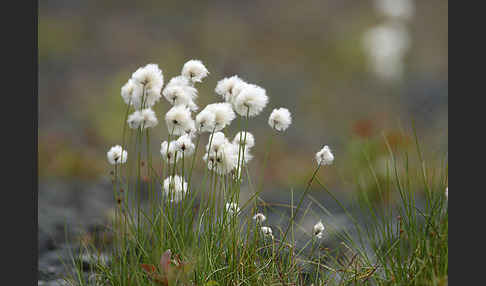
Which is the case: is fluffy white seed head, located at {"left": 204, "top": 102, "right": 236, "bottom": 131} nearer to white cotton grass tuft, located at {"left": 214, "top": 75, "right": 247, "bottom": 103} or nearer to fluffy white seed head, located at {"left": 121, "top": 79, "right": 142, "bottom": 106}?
white cotton grass tuft, located at {"left": 214, "top": 75, "right": 247, "bottom": 103}

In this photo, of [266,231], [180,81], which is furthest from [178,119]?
[266,231]

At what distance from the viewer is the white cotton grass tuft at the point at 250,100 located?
1701 millimetres

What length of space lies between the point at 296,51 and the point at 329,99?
260 cm

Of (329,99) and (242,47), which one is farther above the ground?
(242,47)

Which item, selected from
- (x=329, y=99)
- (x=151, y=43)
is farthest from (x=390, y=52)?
(x=151, y=43)

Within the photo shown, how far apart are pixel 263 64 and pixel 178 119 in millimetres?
11166

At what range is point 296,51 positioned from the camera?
44.4 feet

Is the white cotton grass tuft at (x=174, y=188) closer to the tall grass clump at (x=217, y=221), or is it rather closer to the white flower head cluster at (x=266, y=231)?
the tall grass clump at (x=217, y=221)

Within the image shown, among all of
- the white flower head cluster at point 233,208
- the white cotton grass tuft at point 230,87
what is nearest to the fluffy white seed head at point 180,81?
the white cotton grass tuft at point 230,87

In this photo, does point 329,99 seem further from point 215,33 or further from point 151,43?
point 151,43

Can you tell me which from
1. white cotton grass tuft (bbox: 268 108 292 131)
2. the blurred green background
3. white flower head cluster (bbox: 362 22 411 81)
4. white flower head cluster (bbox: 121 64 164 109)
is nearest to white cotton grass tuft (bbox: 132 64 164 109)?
white flower head cluster (bbox: 121 64 164 109)

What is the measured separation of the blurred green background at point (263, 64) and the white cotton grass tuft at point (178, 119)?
4.70 m

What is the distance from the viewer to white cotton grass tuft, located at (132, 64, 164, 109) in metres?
1.68

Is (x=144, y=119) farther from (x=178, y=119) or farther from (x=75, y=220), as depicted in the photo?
(x=75, y=220)
